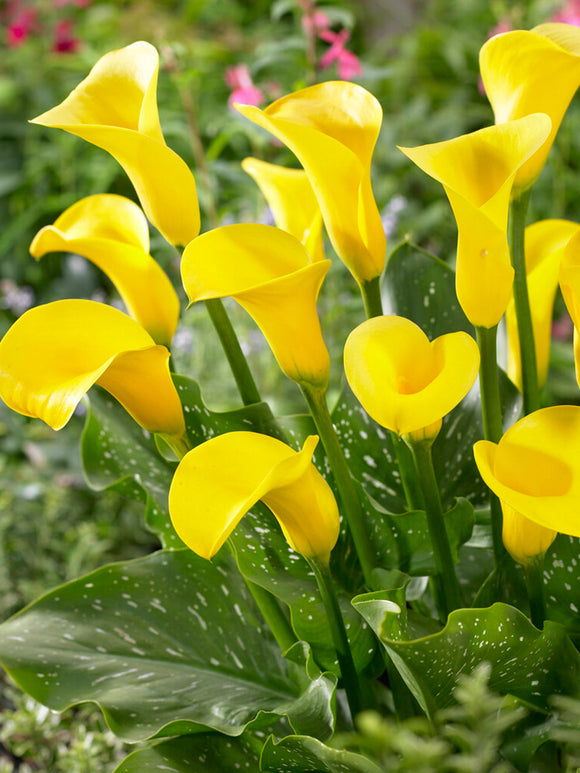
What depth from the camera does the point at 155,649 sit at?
1.23ft

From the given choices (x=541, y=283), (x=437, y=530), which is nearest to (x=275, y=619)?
(x=437, y=530)

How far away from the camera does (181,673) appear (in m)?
0.37

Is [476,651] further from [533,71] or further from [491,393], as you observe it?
[533,71]

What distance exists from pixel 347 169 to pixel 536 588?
18 centimetres

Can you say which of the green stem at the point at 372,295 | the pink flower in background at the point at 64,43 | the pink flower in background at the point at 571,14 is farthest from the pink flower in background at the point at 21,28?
the green stem at the point at 372,295

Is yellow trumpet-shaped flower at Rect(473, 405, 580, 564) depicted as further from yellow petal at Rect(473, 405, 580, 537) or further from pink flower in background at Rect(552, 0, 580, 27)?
pink flower in background at Rect(552, 0, 580, 27)

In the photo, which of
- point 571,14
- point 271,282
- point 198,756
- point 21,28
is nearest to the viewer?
point 271,282

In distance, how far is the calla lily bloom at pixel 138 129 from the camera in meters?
0.28

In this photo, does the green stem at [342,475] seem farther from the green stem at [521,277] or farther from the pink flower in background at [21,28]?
the pink flower in background at [21,28]

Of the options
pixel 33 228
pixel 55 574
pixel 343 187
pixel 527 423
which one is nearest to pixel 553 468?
pixel 527 423

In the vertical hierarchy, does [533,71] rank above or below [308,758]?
above

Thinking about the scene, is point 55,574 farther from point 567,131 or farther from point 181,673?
point 567,131

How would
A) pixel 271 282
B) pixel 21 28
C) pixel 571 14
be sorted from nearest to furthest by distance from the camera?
pixel 271 282 < pixel 571 14 < pixel 21 28

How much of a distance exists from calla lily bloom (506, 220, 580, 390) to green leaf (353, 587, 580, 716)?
0.43 feet
